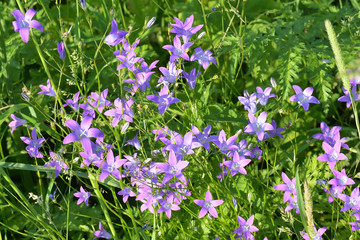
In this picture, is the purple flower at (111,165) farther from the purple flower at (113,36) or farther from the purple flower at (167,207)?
the purple flower at (113,36)

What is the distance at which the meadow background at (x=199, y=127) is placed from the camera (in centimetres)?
204

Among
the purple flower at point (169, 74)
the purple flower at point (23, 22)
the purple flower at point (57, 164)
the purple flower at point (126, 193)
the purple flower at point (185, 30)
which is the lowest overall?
the purple flower at point (126, 193)

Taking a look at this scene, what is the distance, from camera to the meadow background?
2.04 meters

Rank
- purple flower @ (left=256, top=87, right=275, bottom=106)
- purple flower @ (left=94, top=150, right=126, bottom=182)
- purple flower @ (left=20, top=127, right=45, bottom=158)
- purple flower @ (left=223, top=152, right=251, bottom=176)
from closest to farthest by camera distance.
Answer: purple flower @ (left=94, top=150, right=126, bottom=182)
purple flower @ (left=223, top=152, right=251, bottom=176)
purple flower @ (left=20, top=127, right=45, bottom=158)
purple flower @ (left=256, top=87, right=275, bottom=106)

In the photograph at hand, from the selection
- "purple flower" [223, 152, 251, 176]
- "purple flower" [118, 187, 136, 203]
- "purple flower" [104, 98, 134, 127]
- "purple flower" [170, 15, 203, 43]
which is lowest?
"purple flower" [118, 187, 136, 203]

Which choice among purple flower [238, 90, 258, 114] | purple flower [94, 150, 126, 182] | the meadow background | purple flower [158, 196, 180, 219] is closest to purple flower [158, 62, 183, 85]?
the meadow background

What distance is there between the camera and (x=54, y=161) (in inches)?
82.4

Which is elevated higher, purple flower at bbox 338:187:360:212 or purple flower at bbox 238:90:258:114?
purple flower at bbox 238:90:258:114

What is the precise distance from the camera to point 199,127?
2205 millimetres

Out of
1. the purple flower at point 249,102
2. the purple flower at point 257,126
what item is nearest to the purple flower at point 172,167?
the purple flower at point 257,126

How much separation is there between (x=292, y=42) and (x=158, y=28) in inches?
51.4

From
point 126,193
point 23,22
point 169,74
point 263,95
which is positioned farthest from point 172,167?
point 23,22

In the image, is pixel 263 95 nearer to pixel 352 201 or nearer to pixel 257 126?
pixel 257 126

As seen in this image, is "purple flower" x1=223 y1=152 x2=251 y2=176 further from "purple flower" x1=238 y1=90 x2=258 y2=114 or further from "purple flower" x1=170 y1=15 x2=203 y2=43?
"purple flower" x1=170 y1=15 x2=203 y2=43
